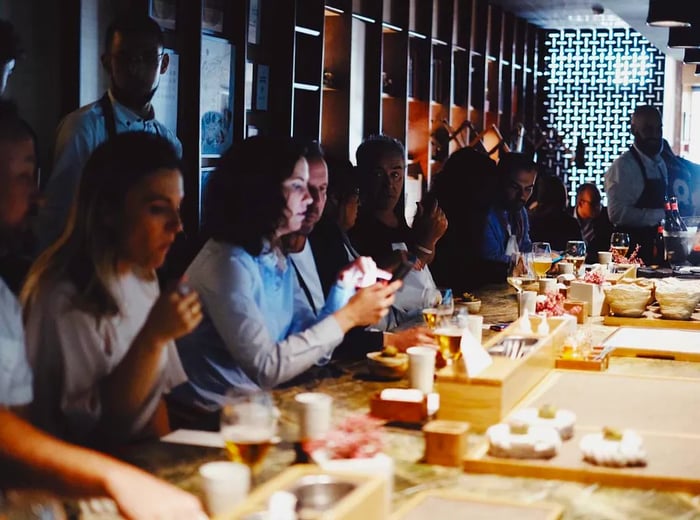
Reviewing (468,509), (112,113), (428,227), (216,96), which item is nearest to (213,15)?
(216,96)

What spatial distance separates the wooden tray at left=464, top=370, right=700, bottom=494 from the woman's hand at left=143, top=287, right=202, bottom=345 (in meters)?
0.57

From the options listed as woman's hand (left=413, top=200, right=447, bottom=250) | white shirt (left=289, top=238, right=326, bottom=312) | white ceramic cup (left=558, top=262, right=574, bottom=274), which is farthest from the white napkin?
white ceramic cup (left=558, top=262, right=574, bottom=274)

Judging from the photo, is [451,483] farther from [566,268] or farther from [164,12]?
[164,12]

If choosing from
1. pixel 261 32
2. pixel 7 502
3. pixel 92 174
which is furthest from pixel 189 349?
pixel 261 32

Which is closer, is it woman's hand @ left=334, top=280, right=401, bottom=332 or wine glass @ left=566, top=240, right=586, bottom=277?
woman's hand @ left=334, top=280, right=401, bottom=332

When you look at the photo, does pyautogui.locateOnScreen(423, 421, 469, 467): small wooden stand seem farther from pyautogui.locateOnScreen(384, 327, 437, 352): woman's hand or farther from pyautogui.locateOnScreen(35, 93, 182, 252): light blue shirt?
pyautogui.locateOnScreen(35, 93, 182, 252): light blue shirt

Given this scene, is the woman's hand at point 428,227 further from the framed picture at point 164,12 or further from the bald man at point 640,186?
the bald man at point 640,186

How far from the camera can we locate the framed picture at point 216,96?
5203 mm

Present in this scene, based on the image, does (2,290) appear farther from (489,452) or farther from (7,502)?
(489,452)

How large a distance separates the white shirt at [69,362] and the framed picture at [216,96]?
311cm

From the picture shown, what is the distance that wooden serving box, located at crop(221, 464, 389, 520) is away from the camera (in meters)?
1.25

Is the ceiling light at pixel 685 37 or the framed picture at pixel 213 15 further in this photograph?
the ceiling light at pixel 685 37

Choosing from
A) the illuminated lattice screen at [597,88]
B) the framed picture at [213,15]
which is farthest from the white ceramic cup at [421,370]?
the illuminated lattice screen at [597,88]

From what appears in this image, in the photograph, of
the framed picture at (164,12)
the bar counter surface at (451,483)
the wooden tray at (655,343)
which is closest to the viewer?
the bar counter surface at (451,483)
